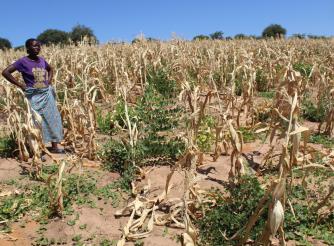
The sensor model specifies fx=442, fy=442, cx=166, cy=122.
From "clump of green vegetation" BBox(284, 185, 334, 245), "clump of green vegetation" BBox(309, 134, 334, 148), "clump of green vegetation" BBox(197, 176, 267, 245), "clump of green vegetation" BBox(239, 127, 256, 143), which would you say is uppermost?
"clump of green vegetation" BBox(239, 127, 256, 143)

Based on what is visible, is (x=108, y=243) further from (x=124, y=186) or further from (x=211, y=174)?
(x=211, y=174)

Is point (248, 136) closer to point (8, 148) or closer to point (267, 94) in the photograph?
point (267, 94)

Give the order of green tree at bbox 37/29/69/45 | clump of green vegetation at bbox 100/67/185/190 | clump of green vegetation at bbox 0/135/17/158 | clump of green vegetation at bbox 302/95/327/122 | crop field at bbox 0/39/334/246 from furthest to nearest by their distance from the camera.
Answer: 1. green tree at bbox 37/29/69/45
2. clump of green vegetation at bbox 302/95/327/122
3. clump of green vegetation at bbox 0/135/17/158
4. clump of green vegetation at bbox 100/67/185/190
5. crop field at bbox 0/39/334/246

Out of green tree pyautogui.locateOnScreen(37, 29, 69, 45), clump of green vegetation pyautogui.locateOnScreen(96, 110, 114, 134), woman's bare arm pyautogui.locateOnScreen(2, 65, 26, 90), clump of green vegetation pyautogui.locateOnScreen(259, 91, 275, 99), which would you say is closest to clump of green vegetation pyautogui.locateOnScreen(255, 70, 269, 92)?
clump of green vegetation pyautogui.locateOnScreen(259, 91, 275, 99)

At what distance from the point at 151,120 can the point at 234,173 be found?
1804 millimetres

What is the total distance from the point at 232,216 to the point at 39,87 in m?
3.37

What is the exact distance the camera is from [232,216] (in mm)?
3930

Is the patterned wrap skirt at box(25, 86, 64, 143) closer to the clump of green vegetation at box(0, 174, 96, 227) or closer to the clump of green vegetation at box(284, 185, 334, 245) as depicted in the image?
the clump of green vegetation at box(0, 174, 96, 227)

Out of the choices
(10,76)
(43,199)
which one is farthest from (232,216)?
(10,76)

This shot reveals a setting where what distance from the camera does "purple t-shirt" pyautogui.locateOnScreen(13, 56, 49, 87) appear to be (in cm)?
587

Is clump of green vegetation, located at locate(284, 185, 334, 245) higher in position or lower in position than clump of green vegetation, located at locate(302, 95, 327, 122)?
lower

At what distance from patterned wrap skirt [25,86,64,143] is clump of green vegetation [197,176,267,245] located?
2.82 metres

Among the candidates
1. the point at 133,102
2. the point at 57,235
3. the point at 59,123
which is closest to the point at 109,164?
the point at 59,123

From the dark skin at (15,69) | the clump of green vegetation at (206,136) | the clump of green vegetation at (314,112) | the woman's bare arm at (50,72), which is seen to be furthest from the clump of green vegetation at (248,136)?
the dark skin at (15,69)
